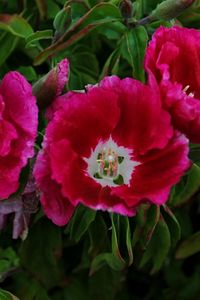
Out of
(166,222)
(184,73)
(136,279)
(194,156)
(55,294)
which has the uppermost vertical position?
(184,73)

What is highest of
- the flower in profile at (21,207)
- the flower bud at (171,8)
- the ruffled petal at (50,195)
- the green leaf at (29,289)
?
the flower bud at (171,8)

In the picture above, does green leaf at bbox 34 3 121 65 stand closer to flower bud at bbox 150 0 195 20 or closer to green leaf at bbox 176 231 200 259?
flower bud at bbox 150 0 195 20

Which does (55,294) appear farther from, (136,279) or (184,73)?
(184,73)

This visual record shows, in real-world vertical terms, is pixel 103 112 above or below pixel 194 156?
above

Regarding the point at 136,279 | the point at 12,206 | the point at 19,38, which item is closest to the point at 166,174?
the point at 12,206

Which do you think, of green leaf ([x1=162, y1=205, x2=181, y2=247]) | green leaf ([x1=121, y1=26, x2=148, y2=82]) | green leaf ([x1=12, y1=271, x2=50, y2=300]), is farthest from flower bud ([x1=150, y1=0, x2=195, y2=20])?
green leaf ([x1=12, y1=271, x2=50, y2=300])

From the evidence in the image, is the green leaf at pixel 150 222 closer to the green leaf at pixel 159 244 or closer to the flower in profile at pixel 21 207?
the green leaf at pixel 159 244

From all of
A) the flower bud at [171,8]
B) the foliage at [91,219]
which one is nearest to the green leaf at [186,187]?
the foliage at [91,219]
